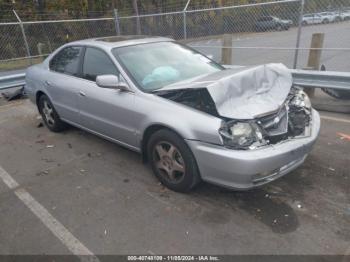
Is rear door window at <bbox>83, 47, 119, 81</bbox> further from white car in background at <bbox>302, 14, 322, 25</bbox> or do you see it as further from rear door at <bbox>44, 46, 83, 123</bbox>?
white car in background at <bbox>302, 14, 322, 25</bbox>

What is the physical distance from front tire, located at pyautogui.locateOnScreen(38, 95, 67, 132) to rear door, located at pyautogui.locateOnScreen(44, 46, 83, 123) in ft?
0.77

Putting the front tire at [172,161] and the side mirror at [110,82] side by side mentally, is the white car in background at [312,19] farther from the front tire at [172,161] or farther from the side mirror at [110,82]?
the front tire at [172,161]

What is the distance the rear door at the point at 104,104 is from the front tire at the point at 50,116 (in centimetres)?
98

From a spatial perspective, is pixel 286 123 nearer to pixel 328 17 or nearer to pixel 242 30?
pixel 328 17

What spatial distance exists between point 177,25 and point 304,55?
4.27 m

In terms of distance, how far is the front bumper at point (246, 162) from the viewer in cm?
287

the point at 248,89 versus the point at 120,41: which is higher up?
the point at 120,41

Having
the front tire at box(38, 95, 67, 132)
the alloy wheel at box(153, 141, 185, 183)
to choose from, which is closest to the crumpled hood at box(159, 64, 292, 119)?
the alloy wheel at box(153, 141, 185, 183)

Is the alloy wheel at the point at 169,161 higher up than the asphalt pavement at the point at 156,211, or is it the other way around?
the alloy wheel at the point at 169,161

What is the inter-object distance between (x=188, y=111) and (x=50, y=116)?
3276 millimetres

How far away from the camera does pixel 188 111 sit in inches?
126

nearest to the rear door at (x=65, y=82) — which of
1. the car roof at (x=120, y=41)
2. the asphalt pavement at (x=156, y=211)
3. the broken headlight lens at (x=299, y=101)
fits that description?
the car roof at (x=120, y=41)

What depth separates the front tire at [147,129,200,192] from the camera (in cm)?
325

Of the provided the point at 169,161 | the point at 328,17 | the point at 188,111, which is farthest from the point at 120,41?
the point at 328,17
